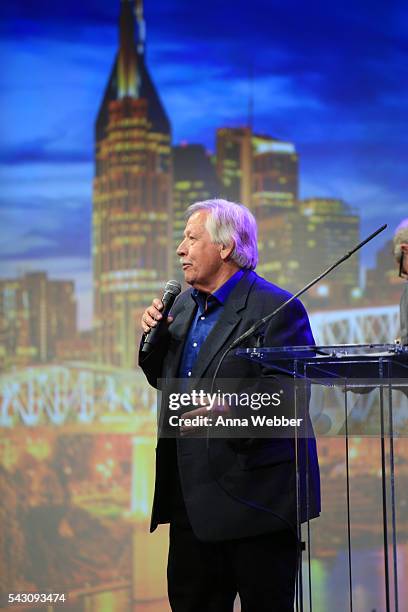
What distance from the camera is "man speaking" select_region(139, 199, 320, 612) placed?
2.18 metres

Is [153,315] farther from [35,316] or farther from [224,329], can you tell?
[35,316]

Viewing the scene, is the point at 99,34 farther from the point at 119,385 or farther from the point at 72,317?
the point at 119,385

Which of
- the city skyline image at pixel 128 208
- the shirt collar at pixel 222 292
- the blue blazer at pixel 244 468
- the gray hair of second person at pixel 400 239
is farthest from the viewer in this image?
the city skyline image at pixel 128 208

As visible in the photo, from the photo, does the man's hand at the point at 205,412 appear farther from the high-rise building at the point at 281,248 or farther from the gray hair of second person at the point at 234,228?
the high-rise building at the point at 281,248

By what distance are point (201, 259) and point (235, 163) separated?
7.69 ft

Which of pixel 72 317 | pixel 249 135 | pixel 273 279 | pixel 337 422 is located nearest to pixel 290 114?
pixel 249 135

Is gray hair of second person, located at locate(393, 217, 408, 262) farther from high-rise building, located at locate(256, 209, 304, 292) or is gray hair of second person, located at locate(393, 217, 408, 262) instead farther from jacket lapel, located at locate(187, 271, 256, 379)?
high-rise building, located at locate(256, 209, 304, 292)

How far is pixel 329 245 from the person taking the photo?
15.1ft

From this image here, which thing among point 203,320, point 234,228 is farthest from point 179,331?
point 234,228

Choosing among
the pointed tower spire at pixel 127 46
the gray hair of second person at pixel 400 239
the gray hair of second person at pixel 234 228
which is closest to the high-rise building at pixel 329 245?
the pointed tower spire at pixel 127 46

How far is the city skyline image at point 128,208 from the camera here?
4.43m

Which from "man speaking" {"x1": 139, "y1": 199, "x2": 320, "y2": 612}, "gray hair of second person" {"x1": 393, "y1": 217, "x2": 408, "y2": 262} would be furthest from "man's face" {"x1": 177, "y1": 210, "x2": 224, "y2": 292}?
"gray hair of second person" {"x1": 393, "y1": 217, "x2": 408, "y2": 262}

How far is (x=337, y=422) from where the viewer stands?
2055 mm

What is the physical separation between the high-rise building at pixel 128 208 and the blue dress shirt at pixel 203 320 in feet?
7.15
